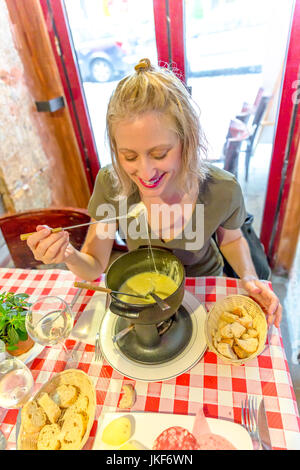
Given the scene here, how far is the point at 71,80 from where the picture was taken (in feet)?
7.10

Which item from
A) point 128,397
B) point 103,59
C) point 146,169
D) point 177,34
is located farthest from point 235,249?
point 103,59

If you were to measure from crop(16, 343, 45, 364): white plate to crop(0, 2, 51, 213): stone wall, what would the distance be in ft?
4.26

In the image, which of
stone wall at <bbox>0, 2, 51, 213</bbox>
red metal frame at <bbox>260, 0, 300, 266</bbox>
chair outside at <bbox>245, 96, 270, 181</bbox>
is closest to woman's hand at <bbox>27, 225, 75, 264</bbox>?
stone wall at <bbox>0, 2, 51, 213</bbox>

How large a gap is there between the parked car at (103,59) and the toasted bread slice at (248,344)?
192 centimetres

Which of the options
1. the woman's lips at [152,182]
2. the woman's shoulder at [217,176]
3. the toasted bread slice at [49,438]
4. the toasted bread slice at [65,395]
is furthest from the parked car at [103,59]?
the toasted bread slice at [49,438]

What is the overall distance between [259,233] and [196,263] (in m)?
1.30

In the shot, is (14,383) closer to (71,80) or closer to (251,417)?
(251,417)

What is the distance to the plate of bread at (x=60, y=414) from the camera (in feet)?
2.63

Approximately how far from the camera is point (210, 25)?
191 centimetres

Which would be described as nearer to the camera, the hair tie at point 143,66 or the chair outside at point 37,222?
the hair tie at point 143,66

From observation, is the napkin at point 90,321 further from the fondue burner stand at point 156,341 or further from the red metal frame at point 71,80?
the red metal frame at point 71,80

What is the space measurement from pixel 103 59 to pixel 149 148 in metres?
1.40

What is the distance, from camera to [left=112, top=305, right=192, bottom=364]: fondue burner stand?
0.97m

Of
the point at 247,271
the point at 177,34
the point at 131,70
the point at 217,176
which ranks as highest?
the point at 177,34
